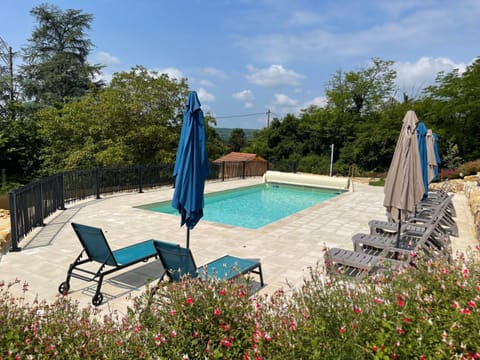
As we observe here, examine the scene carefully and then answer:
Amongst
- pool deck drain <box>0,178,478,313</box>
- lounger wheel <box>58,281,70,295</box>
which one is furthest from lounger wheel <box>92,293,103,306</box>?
lounger wheel <box>58,281,70,295</box>

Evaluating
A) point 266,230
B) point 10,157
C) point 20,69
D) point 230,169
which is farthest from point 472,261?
point 20,69

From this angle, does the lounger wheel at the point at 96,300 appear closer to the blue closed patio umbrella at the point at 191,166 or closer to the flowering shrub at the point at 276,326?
the blue closed patio umbrella at the point at 191,166

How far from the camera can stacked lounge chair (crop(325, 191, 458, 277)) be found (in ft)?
13.4

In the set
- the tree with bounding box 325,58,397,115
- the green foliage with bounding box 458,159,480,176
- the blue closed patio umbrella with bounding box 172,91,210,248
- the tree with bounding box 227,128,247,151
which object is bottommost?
the green foliage with bounding box 458,159,480,176

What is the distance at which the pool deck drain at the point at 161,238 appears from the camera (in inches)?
180

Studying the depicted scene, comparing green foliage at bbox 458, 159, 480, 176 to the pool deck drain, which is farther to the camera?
green foliage at bbox 458, 159, 480, 176

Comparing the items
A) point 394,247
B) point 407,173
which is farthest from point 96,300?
point 407,173

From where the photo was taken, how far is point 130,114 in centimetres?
1677

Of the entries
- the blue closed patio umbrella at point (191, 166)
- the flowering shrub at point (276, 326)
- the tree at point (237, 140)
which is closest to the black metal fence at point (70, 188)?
the blue closed patio umbrella at point (191, 166)

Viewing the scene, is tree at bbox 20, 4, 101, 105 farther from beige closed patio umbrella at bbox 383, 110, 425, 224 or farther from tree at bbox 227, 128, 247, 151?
tree at bbox 227, 128, 247, 151

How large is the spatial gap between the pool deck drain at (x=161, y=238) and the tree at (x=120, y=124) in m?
6.24

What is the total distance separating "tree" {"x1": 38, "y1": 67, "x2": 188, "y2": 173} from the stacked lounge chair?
1236cm

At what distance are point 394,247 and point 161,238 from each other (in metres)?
4.32

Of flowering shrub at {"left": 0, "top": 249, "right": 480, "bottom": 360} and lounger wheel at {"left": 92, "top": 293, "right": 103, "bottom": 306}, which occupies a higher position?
flowering shrub at {"left": 0, "top": 249, "right": 480, "bottom": 360}
